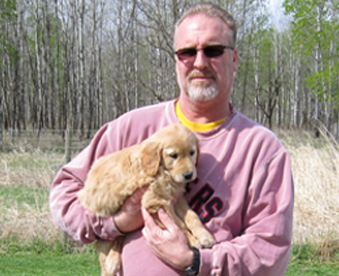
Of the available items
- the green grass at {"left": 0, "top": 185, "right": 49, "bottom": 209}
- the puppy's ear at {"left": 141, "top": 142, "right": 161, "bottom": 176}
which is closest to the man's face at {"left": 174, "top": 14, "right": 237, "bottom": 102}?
the puppy's ear at {"left": 141, "top": 142, "right": 161, "bottom": 176}

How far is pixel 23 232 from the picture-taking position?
6.53 metres

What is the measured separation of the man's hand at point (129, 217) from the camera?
2.17 meters

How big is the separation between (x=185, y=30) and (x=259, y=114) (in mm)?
41376

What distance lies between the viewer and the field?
19.0ft

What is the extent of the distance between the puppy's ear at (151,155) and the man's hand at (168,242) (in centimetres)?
30

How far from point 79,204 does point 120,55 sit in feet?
97.6

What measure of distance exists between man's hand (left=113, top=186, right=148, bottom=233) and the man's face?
0.71 metres

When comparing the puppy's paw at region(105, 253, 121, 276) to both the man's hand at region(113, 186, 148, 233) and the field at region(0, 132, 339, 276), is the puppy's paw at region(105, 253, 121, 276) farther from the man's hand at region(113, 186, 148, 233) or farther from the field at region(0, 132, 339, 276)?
the field at region(0, 132, 339, 276)

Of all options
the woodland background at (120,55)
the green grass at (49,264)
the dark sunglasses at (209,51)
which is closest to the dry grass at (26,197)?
the green grass at (49,264)

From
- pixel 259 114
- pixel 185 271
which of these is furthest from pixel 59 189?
pixel 259 114

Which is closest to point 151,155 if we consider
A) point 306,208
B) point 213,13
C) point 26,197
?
point 213,13

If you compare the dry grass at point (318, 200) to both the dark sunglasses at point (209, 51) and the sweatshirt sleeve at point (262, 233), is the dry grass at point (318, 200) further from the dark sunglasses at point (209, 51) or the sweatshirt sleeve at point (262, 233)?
the dark sunglasses at point (209, 51)

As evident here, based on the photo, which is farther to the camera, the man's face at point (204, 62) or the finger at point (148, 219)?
the man's face at point (204, 62)

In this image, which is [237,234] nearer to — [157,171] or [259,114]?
[157,171]
